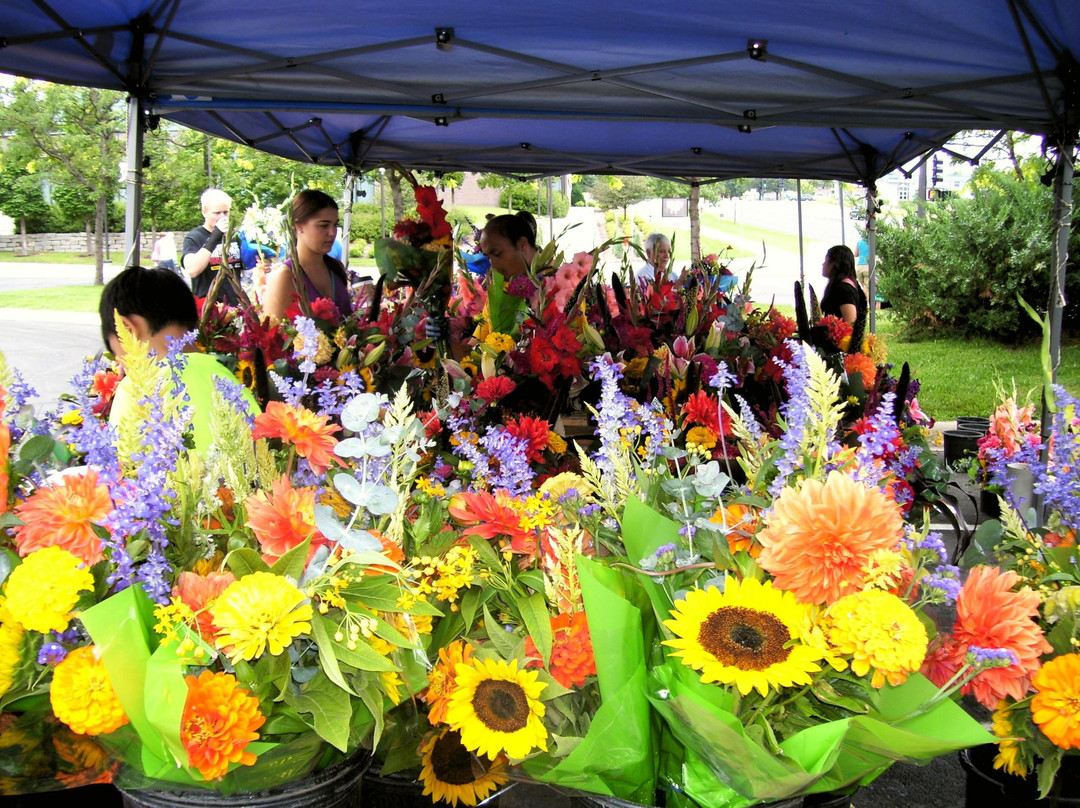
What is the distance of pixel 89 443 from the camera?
978 millimetres

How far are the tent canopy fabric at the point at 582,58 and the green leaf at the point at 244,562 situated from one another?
2.35 metres

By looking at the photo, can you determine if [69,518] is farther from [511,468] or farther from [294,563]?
[511,468]

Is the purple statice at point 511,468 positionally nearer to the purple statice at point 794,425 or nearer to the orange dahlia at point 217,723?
the purple statice at point 794,425

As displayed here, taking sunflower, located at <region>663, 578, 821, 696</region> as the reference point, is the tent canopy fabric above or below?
above

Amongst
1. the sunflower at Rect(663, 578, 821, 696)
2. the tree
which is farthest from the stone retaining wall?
the sunflower at Rect(663, 578, 821, 696)

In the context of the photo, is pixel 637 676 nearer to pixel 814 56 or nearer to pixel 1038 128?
pixel 814 56

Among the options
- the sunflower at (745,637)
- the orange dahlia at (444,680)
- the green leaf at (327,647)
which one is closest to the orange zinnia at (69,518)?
the green leaf at (327,647)

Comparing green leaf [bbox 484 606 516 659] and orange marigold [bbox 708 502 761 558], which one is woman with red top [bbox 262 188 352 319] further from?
orange marigold [bbox 708 502 761 558]

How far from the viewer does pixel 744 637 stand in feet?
2.81

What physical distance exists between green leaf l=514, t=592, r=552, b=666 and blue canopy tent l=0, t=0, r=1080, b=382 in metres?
2.23

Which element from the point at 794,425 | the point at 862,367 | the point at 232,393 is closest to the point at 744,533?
the point at 794,425

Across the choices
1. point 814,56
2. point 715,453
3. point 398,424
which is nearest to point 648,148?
point 814,56

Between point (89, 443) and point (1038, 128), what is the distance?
351cm

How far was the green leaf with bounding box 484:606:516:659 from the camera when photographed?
106 centimetres
